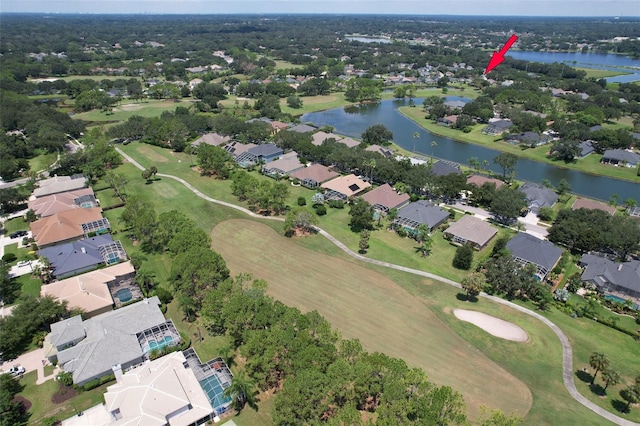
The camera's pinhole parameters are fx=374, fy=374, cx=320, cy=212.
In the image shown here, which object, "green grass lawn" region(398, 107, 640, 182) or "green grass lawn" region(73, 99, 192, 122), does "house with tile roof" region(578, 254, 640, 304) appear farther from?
"green grass lawn" region(73, 99, 192, 122)

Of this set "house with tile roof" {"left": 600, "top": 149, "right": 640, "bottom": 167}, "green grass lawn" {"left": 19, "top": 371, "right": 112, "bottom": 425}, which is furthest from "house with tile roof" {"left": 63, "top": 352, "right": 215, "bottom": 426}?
"house with tile roof" {"left": 600, "top": 149, "right": 640, "bottom": 167}

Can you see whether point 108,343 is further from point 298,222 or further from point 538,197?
point 538,197

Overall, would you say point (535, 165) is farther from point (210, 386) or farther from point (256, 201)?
point (210, 386)

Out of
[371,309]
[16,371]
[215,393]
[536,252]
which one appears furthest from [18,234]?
[536,252]

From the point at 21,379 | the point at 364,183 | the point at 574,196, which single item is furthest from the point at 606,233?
the point at 21,379

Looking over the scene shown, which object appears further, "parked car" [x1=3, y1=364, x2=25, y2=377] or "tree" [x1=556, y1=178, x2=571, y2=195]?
"tree" [x1=556, y1=178, x2=571, y2=195]
